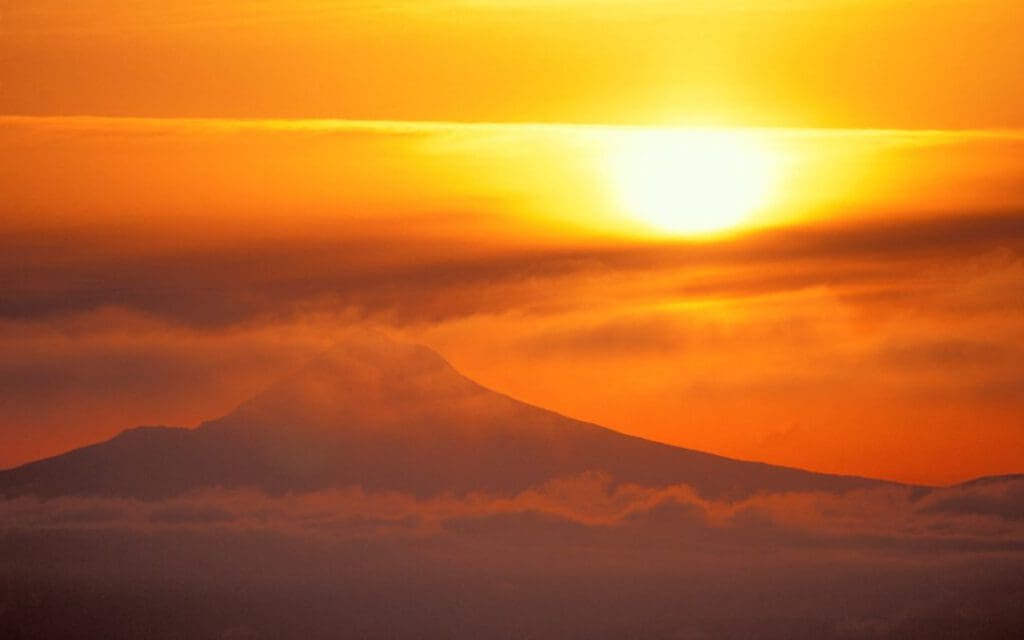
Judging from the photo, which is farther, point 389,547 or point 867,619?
point 389,547

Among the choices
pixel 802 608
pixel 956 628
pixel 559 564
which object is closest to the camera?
pixel 956 628

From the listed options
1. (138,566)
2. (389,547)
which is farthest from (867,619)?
(138,566)

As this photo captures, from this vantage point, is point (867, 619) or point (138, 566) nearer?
point (867, 619)

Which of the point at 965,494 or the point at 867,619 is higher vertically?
the point at 965,494

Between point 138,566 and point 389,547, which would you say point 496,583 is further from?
point 138,566

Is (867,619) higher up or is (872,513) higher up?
(872,513)

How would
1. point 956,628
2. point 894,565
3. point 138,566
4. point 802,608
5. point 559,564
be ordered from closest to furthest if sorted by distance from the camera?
point 956,628, point 802,608, point 894,565, point 559,564, point 138,566

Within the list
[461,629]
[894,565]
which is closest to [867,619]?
[894,565]

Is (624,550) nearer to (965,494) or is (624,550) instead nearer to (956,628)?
(965,494)

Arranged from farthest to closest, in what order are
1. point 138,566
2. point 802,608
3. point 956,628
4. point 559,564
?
point 138,566 < point 559,564 < point 802,608 < point 956,628
